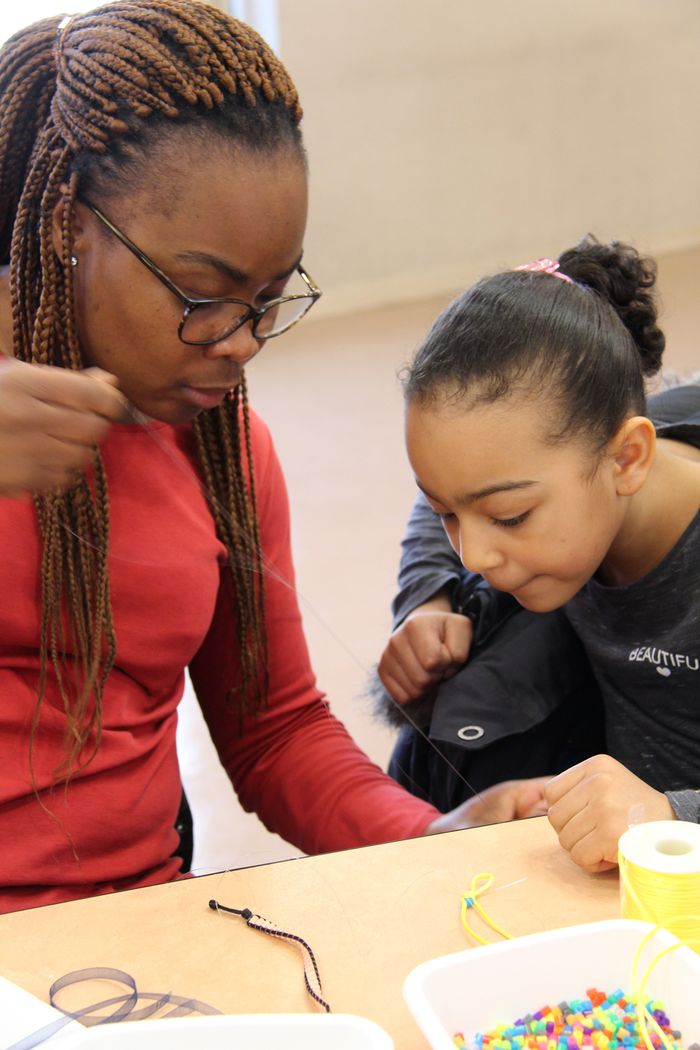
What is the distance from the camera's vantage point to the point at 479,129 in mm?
4980

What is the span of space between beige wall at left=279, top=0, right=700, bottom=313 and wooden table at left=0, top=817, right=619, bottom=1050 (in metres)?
4.09

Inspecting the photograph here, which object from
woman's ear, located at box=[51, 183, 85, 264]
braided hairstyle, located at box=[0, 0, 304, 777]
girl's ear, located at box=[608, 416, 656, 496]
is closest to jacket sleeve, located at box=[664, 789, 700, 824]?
girl's ear, located at box=[608, 416, 656, 496]

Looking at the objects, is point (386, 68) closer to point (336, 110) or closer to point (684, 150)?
point (336, 110)

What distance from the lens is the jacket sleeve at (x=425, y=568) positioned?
142 cm

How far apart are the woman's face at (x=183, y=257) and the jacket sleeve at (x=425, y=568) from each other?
47cm

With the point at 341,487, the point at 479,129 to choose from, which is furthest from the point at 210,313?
the point at 479,129

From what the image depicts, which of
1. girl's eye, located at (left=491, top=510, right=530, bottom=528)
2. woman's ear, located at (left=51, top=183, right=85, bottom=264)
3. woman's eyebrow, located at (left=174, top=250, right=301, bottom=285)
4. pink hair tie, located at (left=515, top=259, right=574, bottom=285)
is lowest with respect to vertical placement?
girl's eye, located at (left=491, top=510, right=530, bottom=528)

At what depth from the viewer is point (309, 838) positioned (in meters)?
1.21

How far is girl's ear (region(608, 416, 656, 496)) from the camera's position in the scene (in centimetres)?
118

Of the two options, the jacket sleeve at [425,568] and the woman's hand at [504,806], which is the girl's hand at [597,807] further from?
the jacket sleeve at [425,568]

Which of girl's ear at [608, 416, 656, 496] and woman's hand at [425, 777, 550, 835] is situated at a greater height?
girl's ear at [608, 416, 656, 496]

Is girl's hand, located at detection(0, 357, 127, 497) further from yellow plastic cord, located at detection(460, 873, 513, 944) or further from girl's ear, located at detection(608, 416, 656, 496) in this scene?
girl's ear, located at detection(608, 416, 656, 496)

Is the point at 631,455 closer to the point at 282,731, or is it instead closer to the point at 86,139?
the point at 282,731

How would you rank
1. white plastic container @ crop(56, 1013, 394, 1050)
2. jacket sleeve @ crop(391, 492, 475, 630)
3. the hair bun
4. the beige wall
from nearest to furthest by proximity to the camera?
white plastic container @ crop(56, 1013, 394, 1050) < the hair bun < jacket sleeve @ crop(391, 492, 475, 630) < the beige wall
